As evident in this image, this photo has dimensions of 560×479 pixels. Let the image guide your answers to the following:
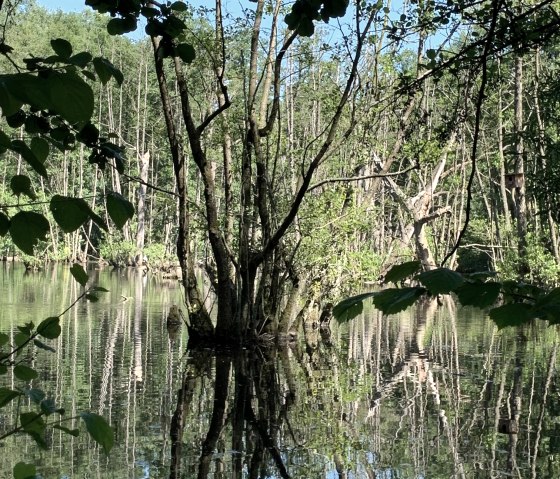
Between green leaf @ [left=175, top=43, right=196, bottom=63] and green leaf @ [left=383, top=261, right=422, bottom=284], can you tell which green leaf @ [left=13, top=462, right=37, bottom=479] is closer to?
green leaf @ [left=383, top=261, right=422, bottom=284]

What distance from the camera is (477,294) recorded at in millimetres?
1246

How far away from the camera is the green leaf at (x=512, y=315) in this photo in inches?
49.1

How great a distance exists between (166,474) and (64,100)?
389 cm

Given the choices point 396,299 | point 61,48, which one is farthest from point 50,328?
point 396,299

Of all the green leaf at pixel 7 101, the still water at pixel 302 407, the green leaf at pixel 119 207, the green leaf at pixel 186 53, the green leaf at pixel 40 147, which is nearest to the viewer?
the green leaf at pixel 7 101

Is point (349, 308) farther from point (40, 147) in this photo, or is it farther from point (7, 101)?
point (40, 147)

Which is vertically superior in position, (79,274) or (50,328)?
(79,274)

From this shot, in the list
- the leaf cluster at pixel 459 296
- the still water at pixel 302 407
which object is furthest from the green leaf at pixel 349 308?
the still water at pixel 302 407

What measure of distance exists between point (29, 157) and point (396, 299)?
0.78 meters

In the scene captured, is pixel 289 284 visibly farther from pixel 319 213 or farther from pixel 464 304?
pixel 464 304

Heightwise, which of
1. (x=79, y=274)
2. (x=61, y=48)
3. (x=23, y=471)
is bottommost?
(x=23, y=471)

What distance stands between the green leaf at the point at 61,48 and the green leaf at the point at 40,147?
24cm

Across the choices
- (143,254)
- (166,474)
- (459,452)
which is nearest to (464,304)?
(166,474)

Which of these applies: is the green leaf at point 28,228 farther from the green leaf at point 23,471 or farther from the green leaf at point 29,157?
the green leaf at point 23,471
